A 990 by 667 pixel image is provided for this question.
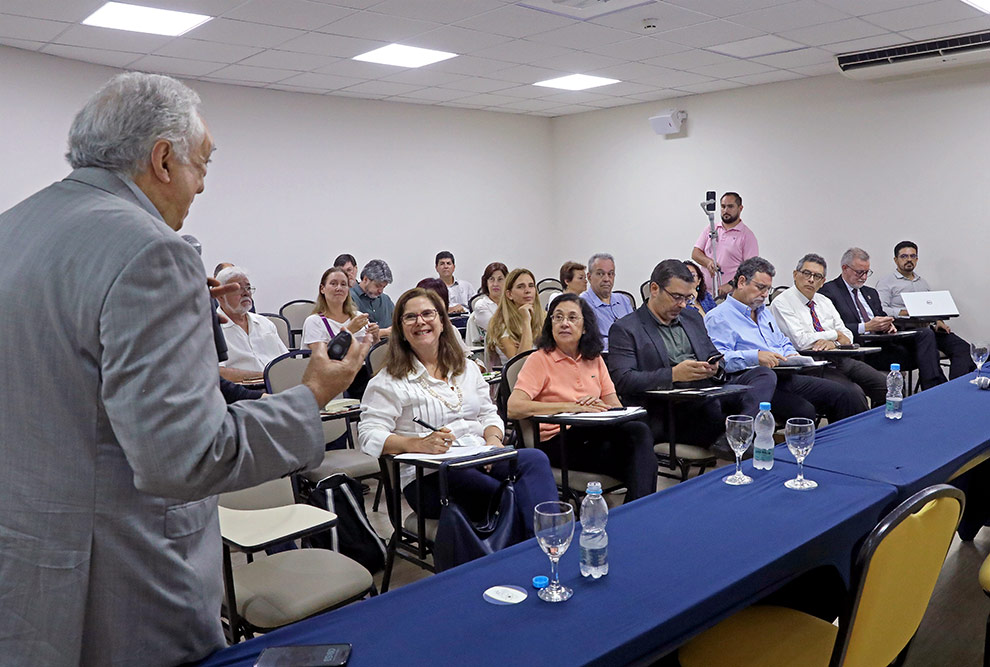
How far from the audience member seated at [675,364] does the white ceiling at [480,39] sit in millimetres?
2411

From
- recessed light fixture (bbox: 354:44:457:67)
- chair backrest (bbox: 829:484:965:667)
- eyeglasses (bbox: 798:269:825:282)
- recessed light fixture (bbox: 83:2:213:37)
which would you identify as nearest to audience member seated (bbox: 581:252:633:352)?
eyeglasses (bbox: 798:269:825:282)

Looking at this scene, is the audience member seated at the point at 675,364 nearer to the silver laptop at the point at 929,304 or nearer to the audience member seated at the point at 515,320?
the audience member seated at the point at 515,320

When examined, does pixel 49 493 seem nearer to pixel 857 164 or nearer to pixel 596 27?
pixel 596 27

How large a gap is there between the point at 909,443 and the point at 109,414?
249cm

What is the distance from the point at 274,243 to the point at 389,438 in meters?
5.50

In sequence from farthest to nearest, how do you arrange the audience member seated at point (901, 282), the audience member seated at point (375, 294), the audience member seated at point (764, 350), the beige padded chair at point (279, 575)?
the audience member seated at point (901, 282) → the audience member seated at point (375, 294) → the audience member seated at point (764, 350) → the beige padded chair at point (279, 575)

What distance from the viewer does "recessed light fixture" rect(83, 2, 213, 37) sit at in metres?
5.11

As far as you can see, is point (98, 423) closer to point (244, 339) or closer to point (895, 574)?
point (895, 574)

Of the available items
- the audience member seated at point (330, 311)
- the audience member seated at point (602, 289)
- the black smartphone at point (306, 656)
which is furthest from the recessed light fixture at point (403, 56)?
the black smartphone at point (306, 656)

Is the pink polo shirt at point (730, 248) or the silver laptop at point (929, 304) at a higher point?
the pink polo shirt at point (730, 248)

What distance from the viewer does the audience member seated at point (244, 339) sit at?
177 inches

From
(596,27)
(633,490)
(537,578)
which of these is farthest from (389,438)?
(596,27)

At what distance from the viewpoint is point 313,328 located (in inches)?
216

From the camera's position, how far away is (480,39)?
243 inches
